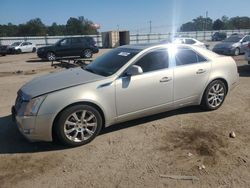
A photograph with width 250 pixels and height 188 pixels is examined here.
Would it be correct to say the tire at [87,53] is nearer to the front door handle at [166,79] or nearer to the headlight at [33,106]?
the front door handle at [166,79]

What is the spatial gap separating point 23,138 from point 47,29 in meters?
87.9

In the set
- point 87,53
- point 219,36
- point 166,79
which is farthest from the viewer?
point 219,36

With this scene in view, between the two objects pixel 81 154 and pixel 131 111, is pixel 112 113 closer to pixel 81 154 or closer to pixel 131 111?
pixel 131 111

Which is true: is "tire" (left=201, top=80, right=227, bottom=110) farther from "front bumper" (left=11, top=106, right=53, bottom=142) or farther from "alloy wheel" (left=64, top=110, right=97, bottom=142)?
"front bumper" (left=11, top=106, right=53, bottom=142)

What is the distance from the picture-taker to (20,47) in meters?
32.5

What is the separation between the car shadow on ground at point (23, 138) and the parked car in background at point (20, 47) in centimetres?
2721

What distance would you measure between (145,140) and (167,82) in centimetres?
124

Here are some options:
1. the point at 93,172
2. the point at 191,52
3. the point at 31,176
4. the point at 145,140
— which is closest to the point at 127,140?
the point at 145,140

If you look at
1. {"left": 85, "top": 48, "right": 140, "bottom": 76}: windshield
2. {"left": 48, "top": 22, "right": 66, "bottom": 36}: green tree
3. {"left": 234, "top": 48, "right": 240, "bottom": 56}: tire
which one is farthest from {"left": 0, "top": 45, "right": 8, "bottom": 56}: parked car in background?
{"left": 48, "top": 22, "right": 66, "bottom": 36}: green tree

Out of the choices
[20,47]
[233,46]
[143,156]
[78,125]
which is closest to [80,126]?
[78,125]

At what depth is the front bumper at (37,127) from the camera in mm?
4551

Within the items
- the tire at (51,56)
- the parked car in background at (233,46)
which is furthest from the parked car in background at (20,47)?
the parked car in background at (233,46)

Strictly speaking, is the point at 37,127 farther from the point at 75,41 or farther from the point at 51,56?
the point at 75,41

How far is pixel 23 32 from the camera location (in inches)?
3250
